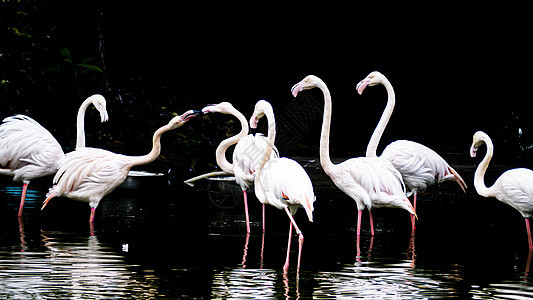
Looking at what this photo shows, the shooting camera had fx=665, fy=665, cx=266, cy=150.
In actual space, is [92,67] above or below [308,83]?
above

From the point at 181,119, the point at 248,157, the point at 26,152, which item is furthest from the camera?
the point at 26,152

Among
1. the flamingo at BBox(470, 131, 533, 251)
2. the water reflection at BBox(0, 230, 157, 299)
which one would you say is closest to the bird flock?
the flamingo at BBox(470, 131, 533, 251)

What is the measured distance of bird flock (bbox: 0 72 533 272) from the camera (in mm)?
6012

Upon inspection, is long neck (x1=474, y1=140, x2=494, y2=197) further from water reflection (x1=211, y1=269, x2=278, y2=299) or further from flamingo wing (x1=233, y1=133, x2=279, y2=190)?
water reflection (x1=211, y1=269, x2=278, y2=299)

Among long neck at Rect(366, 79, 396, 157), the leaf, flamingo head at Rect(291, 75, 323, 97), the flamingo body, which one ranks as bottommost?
the flamingo body

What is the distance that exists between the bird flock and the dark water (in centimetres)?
34

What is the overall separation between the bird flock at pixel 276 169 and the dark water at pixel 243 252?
1.13ft

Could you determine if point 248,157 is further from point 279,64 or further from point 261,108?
point 279,64

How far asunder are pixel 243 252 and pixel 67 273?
61.6 inches

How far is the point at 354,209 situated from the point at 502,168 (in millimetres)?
2785

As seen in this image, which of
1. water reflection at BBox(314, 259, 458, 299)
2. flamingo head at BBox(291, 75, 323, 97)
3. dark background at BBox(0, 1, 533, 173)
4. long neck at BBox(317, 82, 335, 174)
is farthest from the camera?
dark background at BBox(0, 1, 533, 173)

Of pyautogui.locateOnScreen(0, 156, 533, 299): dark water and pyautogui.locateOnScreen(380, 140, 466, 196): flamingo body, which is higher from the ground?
pyautogui.locateOnScreen(380, 140, 466, 196): flamingo body

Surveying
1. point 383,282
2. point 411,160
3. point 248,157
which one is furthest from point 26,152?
point 383,282

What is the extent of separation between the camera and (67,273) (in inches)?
185
